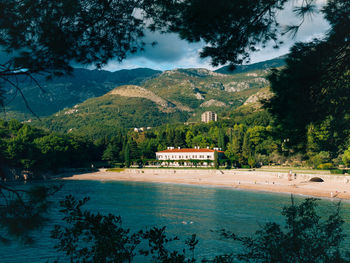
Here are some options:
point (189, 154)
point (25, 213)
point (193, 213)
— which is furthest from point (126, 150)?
point (25, 213)

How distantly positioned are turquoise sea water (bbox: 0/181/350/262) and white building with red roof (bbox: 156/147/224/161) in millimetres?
26645

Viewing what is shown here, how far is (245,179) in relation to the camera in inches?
1730

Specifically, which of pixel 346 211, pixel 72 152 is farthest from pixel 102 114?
pixel 346 211

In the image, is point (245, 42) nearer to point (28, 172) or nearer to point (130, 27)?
point (130, 27)

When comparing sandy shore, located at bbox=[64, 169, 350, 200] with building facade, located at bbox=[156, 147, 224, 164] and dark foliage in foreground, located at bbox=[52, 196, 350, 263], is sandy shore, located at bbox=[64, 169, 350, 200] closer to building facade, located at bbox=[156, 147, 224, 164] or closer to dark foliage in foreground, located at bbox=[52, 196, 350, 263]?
building facade, located at bbox=[156, 147, 224, 164]

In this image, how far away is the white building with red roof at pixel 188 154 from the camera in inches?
2462

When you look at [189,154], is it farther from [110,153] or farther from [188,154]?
[110,153]

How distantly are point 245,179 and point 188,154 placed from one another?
22493mm

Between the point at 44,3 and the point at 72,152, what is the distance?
6402 centimetres

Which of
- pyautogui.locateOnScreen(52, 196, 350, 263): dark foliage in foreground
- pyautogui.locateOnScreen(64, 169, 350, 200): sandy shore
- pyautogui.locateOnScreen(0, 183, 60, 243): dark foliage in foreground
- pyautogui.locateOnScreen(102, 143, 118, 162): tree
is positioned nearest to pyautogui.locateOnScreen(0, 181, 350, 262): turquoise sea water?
pyautogui.locateOnScreen(64, 169, 350, 200): sandy shore

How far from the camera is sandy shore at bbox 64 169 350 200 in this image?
3266 cm

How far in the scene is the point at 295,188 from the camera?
113 ft

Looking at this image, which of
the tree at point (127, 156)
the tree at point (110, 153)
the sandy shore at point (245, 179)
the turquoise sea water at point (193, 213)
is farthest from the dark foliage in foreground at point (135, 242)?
the tree at point (110, 153)

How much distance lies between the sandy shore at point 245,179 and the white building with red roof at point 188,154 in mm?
9722
